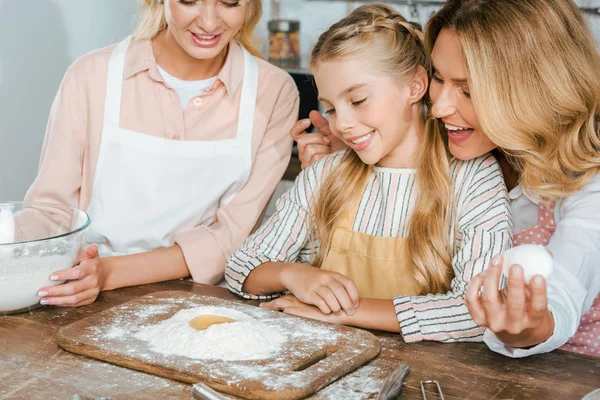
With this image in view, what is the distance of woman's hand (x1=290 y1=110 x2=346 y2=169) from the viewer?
2051 mm

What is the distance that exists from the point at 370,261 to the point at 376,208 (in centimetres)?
14

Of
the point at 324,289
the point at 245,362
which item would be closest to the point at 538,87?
the point at 324,289

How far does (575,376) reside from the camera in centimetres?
129

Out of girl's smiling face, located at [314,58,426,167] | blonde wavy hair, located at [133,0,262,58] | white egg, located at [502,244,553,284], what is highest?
blonde wavy hair, located at [133,0,262,58]

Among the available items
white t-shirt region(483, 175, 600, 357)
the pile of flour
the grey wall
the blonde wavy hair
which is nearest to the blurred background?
the grey wall

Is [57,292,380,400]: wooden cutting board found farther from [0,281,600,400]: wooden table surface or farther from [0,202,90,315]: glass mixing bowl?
[0,202,90,315]: glass mixing bowl

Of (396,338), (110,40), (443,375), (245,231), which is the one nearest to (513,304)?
(443,375)

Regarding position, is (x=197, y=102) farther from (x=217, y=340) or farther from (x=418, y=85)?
(x=217, y=340)

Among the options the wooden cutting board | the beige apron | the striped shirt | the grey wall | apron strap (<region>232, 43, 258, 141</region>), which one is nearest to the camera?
the wooden cutting board

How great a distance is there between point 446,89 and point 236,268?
Answer: 24.3 inches

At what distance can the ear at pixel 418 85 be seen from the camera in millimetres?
1866

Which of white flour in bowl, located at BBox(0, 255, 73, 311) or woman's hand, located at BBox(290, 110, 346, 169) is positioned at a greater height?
woman's hand, located at BBox(290, 110, 346, 169)

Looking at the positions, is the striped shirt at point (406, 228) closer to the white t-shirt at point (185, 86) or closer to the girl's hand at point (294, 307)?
the girl's hand at point (294, 307)

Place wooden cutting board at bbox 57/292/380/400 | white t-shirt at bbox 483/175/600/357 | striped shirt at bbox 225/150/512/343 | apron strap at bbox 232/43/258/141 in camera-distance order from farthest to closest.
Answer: apron strap at bbox 232/43/258/141
striped shirt at bbox 225/150/512/343
white t-shirt at bbox 483/175/600/357
wooden cutting board at bbox 57/292/380/400
